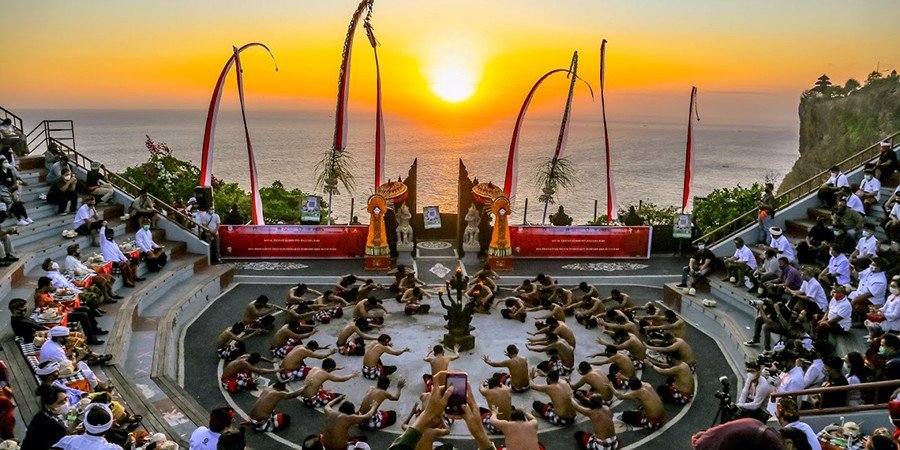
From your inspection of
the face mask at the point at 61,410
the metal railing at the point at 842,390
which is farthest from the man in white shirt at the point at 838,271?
the face mask at the point at 61,410

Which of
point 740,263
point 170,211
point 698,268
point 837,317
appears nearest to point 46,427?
point 837,317

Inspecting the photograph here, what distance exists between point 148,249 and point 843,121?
55072 millimetres

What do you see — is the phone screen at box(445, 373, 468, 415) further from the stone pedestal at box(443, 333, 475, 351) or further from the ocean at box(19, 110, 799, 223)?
the ocean at box(19, 110, 799, 223)

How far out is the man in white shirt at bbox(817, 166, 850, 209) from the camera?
58.2 ft

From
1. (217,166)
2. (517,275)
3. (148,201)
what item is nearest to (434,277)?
(517,275)

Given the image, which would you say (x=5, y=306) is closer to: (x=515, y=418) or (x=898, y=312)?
(x=515, y=418)

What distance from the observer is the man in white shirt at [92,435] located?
263 inches

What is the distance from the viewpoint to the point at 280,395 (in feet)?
32.8

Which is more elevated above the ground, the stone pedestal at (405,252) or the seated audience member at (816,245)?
the seated audience member at (816,245)

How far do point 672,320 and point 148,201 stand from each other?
47.4 feet

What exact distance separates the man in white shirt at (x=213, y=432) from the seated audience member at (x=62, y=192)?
13503 millimetres

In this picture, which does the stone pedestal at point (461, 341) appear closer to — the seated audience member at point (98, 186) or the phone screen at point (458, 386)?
the phone screen at point (458, 386)

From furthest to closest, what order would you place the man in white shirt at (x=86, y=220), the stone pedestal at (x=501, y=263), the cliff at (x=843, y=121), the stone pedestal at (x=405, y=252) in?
the cliff at (x=843, y=121), the stone pedestal at (x=405, y=252), the stone pedestal at (x=501, y=263), the man in white shirt at (x=86, y=220)

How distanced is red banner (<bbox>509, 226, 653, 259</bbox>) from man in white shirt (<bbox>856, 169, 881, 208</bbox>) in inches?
225
